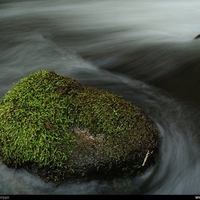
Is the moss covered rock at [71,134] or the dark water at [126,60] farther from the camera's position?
the dark water at [126,60]

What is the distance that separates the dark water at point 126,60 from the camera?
3541 millimetres

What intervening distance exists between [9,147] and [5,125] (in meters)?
0.25

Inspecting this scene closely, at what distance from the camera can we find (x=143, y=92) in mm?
5203

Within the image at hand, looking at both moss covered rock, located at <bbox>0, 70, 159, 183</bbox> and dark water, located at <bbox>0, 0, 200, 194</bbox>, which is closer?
moss covered rock, located at <bbox>0, 70, 159, 183</bbox>

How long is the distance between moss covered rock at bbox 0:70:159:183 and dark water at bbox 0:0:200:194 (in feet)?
0.54

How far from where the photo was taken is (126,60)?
20.9 ft

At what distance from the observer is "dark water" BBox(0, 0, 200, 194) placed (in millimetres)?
3541

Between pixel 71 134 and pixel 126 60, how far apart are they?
10.6 ft

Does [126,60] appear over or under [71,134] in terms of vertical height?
over

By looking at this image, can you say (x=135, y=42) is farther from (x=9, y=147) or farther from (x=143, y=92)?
(x=9, y=147)

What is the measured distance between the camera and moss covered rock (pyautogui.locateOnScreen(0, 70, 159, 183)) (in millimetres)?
3332

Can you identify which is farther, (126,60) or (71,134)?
(126,60)

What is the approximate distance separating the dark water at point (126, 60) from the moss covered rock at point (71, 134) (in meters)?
0.16
